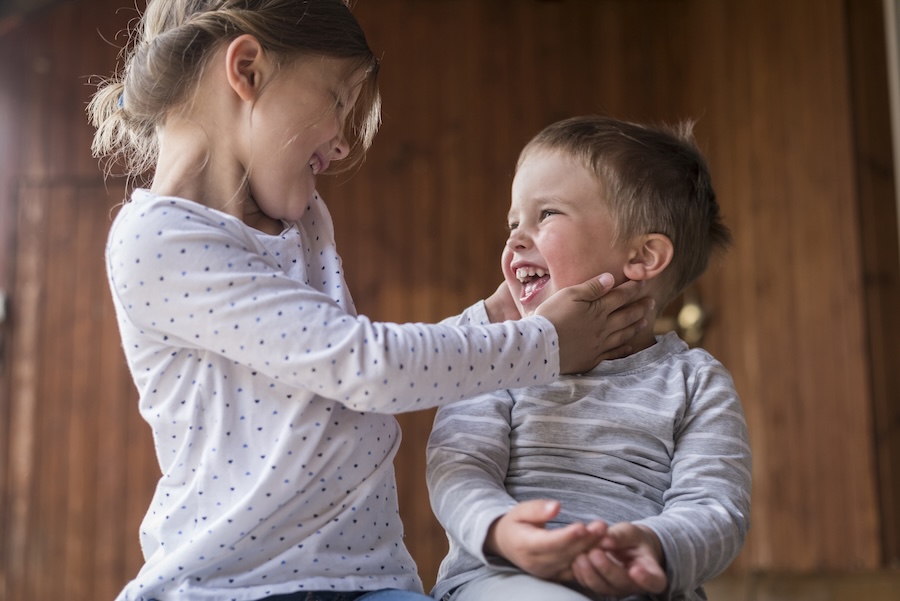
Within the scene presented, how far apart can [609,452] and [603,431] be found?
2 cm

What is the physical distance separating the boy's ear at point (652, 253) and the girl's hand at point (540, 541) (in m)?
0.44

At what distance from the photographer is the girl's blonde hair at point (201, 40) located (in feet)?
3.70

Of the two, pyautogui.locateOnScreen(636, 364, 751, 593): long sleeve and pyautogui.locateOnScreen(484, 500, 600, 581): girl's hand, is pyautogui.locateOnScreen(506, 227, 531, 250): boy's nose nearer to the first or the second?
pyautogui.locateOnScreen(636, 364, 751, 593): long sleeve

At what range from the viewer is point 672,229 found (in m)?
1.33

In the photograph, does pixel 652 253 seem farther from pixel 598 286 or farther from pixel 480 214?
pixel 480 214

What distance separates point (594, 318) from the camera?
1166 millimetres

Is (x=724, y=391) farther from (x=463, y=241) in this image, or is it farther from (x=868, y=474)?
(x=463, y=241)

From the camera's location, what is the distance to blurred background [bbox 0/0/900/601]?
118 inches

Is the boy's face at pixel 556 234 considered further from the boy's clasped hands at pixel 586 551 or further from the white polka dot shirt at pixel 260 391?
the boy's clasped hands at pixel 586 551

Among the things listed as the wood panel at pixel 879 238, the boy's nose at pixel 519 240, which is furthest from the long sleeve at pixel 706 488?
the wood panel at pixel 879 238

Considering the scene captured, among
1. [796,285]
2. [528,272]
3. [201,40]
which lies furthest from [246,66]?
[796,285]

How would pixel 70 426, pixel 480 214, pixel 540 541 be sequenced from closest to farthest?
pixel 540 541 → pixel 70 426 → pixel 480 214

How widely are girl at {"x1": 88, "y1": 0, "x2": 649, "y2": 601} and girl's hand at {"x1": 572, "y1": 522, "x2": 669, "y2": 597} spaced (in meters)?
0.19

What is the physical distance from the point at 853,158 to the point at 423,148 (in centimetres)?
168
